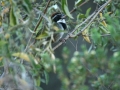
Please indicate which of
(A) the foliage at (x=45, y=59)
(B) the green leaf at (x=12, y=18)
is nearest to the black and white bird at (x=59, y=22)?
(A) the foliage at (x=45, y=59)

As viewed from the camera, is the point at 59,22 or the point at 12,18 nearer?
the point at 12,18

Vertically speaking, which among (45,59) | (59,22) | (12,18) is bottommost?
(59,22)

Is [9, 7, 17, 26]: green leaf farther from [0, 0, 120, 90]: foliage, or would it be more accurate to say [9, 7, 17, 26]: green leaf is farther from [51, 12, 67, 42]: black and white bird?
[51, 12, 67, 42]: black and white bird

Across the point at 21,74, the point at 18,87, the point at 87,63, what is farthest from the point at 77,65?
the point at 21,74

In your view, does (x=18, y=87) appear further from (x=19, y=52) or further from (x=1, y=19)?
(x=1, y=19)

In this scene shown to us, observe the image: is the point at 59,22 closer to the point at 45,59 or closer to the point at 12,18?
the point at 12,18

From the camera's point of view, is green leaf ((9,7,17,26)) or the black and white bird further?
the black and white bird

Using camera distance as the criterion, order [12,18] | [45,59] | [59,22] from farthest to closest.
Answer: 1. [59,22]
2. [12,18]
3. [45,59]

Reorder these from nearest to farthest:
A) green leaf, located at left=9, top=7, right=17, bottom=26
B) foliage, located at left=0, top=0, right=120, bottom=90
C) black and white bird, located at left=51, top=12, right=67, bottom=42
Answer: foliage, located at left=0, top=0, right=120, bottom=90 → green leaf, located at left=9, top=7, right=17, bottom=26 → black and white bird, located at left=51, top=12, right=67, bottom=42

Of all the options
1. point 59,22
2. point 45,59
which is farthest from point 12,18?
point 59,22

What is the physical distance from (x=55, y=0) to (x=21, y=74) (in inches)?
42.7

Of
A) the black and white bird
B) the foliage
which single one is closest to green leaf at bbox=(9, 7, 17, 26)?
the foliage

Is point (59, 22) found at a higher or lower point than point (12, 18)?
lower

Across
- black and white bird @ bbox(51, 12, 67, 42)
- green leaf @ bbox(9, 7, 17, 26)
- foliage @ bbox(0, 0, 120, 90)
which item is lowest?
black and white bird @ bbox(51, 12, 67, 42)
